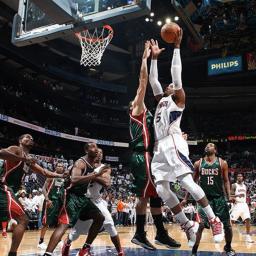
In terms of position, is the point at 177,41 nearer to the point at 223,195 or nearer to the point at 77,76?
the point at 223,195

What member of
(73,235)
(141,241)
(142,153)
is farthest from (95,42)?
(141,241)

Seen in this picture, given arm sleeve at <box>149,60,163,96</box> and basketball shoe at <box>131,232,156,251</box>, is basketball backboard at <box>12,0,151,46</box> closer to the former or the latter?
arm sleeve at <box>149,60,163,96</box>

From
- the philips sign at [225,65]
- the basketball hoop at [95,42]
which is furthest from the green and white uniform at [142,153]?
the philips sign at [225,65]

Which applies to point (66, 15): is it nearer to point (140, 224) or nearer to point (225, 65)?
point (140, 224)

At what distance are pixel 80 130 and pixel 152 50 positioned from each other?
25877 millimetres

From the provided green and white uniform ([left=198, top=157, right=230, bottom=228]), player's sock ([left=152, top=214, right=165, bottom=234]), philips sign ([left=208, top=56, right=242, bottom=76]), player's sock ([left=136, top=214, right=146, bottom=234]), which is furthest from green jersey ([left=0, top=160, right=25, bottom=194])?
philips sign ([left=208, top=56, right=242, bottom=76])

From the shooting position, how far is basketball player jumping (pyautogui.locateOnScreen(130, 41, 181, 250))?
4766mm

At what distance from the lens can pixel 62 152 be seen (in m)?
27.5

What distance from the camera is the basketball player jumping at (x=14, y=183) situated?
4.66 meters

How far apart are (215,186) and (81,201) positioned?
2194mm

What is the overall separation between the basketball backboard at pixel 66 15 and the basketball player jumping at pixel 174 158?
61.5 inches

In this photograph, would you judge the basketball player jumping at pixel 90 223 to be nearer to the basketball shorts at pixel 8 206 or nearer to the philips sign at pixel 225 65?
the basketball shorts at pixel 8 206

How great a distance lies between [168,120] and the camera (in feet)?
14.4

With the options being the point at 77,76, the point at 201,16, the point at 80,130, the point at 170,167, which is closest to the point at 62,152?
the point at 80,130
